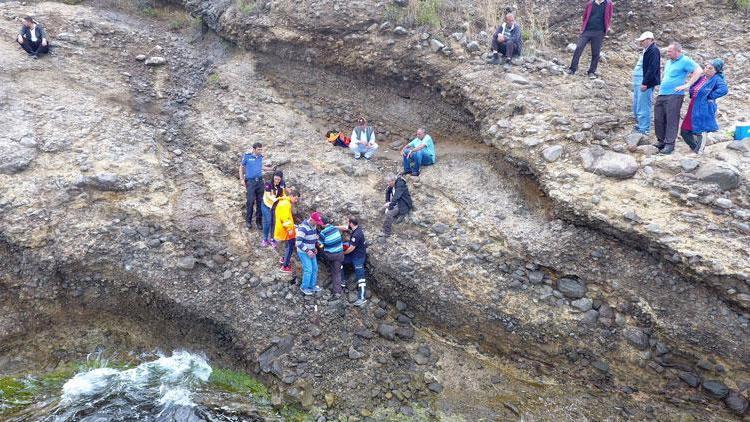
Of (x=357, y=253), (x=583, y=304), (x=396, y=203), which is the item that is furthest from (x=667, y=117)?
(x=357, y=253)

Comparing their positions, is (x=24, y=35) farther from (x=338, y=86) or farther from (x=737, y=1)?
(x=737, y=1)

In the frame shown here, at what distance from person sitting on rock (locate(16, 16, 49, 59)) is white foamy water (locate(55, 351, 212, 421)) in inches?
330

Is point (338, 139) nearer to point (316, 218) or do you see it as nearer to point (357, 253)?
point (316, 218)

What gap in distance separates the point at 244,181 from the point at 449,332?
5213 millimetres

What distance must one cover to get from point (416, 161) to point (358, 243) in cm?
266

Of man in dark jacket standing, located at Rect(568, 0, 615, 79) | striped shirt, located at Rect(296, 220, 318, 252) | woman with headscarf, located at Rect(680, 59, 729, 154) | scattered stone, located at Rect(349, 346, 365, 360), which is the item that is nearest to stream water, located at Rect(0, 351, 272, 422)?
scattered stone, located at Rect(349, 346, 365, 360)

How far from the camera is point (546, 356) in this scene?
845 centimetres

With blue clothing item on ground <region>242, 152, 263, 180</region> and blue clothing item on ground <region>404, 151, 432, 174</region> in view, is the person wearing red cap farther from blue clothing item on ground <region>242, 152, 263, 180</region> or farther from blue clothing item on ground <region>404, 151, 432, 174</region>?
blue clothing item on ground <region>404, 151, 432, 174</region>

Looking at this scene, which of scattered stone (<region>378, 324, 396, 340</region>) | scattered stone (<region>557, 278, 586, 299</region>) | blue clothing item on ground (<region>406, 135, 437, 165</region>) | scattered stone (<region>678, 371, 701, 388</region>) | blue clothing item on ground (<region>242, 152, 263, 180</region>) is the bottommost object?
scattered stone (<region>378, 324, 396, 340</region>)

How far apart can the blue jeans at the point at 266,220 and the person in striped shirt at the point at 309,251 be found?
0.90m

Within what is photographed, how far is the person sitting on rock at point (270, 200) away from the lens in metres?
9.58

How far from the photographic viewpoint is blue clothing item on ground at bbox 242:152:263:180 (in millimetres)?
10102

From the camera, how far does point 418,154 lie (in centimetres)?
1087

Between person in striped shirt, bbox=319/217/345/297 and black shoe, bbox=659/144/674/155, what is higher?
black shoe, bbox=659/144/674/155
